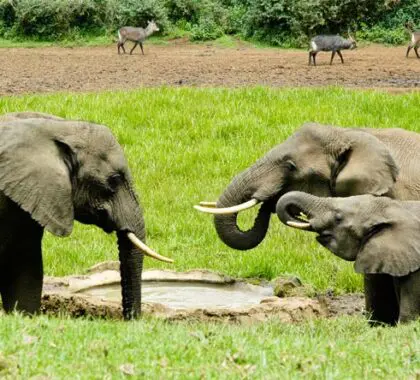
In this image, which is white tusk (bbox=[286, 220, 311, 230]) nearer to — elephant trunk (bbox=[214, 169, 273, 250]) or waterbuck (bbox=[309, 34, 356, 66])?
elephant trunk (bbox=[214, 169, 273, 250])

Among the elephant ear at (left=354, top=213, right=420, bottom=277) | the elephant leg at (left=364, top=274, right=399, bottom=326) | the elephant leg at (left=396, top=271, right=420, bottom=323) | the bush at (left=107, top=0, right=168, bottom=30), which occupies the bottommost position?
the bush at (left=107, top=0, right=168, bottom=30)

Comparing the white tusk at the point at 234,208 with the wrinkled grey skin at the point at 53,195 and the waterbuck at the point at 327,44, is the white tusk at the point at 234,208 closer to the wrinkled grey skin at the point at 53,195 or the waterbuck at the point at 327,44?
the wrinkled grey skin at the point at 53,195

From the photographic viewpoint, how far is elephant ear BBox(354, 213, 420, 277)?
25.2 ft

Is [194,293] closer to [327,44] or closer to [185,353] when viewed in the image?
[185,353]

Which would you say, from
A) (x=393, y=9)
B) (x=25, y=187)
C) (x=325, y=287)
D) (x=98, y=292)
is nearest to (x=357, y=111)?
(x=325, y=287)

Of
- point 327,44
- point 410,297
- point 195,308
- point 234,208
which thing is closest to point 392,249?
point 410,297

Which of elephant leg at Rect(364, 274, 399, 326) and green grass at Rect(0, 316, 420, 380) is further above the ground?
green grass at Rect(0, 316, 420, 380)

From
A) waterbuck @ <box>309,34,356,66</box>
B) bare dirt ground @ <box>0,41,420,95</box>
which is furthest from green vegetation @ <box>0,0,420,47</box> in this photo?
waterbuck @ <box>309,34,356,66</box>

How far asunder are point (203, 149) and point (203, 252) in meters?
3.45

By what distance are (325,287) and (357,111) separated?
5953 mm

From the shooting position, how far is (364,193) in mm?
8406

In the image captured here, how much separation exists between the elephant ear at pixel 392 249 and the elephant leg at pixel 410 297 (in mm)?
122

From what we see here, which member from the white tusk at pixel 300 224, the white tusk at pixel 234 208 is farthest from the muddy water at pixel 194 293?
the white tusk at pixel 300 224

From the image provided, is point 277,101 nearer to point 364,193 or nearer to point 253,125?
point 253,125
